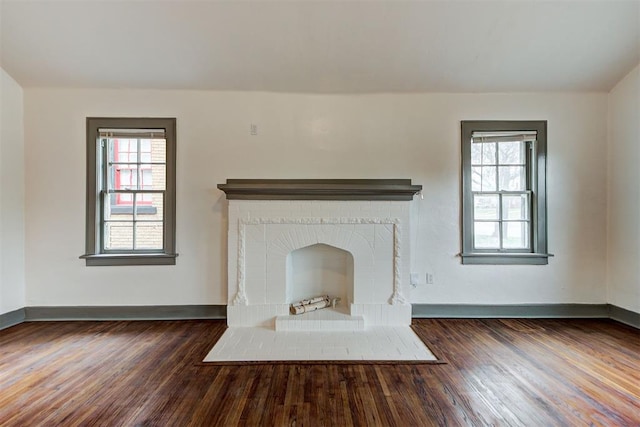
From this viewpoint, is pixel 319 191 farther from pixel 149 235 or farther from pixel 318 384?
pixel 149 235

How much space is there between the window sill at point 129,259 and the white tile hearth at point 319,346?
3.51ft

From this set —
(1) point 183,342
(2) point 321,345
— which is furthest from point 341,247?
(1) point 183,342

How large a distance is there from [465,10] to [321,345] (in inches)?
124

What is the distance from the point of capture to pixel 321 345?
2.56m

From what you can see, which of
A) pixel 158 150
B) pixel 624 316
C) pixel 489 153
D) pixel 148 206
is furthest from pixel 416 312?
pixel 158 150

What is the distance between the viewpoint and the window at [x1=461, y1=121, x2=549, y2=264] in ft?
10.8

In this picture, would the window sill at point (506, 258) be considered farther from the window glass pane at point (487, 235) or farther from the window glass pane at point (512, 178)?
the window glass pane at point (512, 178)

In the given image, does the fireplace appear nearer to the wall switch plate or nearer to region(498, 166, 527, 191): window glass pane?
the wall switch plate

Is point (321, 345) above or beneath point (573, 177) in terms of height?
beneath

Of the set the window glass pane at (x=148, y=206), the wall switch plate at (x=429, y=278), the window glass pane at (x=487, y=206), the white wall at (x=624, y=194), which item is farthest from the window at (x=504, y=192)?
the window glass pane at (x=148, y=206)

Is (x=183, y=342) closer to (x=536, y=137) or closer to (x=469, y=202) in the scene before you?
(x=469, y=202)

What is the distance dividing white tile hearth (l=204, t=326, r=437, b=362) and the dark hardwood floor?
0.12m

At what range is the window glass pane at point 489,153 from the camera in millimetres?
3377

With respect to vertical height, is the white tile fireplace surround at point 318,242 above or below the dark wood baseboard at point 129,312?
above
